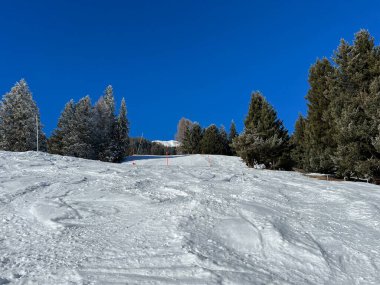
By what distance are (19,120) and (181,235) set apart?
38.7 metres

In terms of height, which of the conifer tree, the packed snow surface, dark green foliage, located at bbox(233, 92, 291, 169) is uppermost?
the conifer tree

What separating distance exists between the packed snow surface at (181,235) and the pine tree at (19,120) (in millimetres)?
30891

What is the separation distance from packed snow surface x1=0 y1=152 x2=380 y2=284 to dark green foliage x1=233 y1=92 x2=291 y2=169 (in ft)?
56.4

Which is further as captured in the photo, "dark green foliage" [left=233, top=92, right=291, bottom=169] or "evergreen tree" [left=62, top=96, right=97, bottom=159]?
"evergreen tree" [left=62, top=96, right=97, bottom=159]

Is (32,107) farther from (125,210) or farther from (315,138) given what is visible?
(125,210)

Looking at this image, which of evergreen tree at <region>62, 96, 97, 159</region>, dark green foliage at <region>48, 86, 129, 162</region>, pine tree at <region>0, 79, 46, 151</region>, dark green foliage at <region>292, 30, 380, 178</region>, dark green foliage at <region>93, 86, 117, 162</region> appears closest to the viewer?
dark green foliage at <region>292, 30, 380, 178</region>

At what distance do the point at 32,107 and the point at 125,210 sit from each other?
123ft

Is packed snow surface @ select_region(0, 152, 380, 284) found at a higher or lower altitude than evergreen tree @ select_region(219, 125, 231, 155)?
lower

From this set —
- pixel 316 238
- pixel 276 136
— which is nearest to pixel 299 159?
pixel 276 136

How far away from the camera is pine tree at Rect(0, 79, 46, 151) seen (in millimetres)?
37281

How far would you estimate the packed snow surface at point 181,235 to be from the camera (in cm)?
438

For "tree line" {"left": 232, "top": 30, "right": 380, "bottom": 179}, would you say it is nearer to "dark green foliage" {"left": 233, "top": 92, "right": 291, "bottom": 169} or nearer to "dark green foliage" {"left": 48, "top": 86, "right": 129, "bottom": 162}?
"dark green foliage" {"left": 233, "top": 92, "right": 291, "bottom": 169}

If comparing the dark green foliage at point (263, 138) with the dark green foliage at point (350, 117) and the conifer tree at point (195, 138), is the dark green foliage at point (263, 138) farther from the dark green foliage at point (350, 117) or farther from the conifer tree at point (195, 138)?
the conifer tree at point (195, 138)

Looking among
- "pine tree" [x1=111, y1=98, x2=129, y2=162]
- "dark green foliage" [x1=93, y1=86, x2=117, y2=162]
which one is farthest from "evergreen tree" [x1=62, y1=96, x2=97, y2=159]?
"pine tree" [x1=111, y1=98, x2=129, y2=162]
